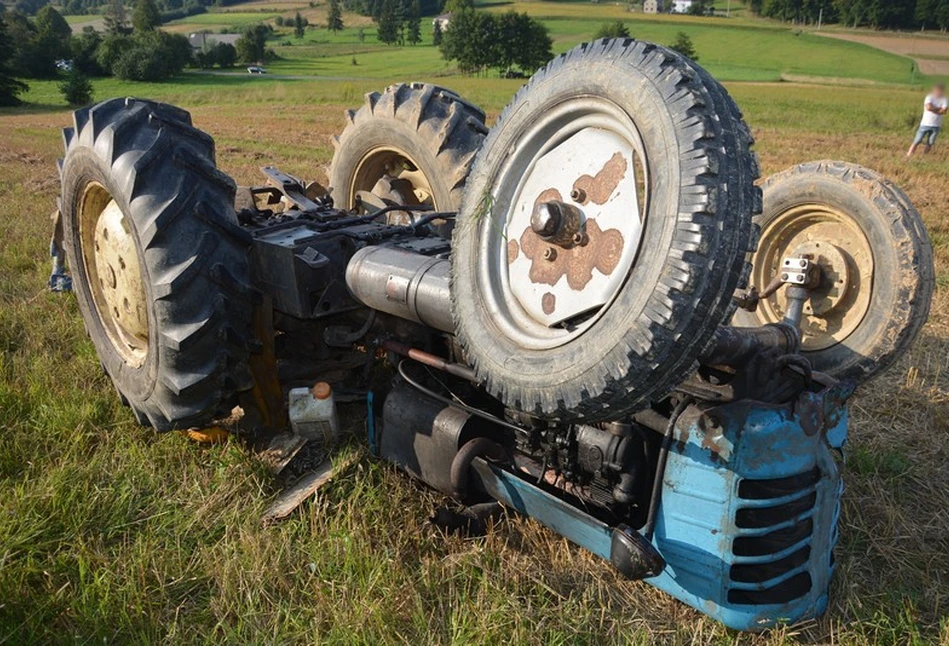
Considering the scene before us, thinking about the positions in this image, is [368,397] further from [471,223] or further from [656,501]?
[656,501]

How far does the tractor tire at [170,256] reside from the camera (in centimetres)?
269

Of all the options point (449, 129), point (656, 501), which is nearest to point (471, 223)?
point (656, 501)

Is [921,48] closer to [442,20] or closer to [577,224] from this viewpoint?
[577,224]

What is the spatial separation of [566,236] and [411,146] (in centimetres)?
218

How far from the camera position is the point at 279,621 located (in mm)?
2322

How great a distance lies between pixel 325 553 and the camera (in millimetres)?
2594

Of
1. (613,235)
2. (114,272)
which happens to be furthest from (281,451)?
(613,235)

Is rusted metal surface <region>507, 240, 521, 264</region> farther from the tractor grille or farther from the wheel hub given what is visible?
the tractor grille

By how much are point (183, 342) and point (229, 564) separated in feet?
2.70

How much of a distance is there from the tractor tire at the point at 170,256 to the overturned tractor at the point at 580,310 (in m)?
0.01

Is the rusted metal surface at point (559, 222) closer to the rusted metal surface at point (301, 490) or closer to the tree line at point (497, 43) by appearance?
the rusted metal surface at point (301, 490)

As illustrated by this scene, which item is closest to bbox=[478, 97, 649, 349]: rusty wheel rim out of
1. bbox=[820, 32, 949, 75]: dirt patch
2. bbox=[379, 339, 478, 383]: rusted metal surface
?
bbox=[379, 339, 478, 383]: rusted metal surface

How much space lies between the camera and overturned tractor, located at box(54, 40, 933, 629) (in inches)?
66.2

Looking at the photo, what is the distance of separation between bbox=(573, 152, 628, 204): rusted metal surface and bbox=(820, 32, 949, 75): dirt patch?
9687 mm
